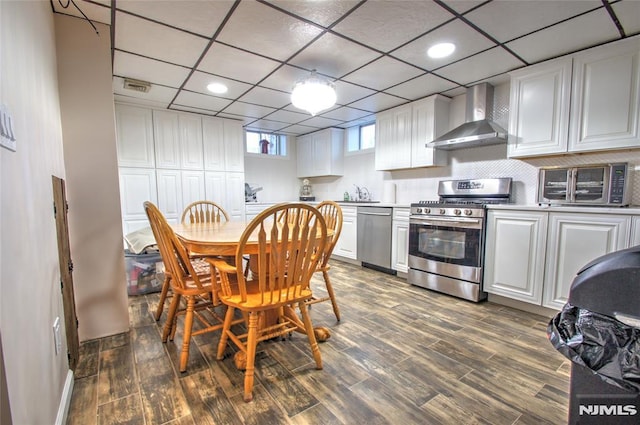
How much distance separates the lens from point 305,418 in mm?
1326

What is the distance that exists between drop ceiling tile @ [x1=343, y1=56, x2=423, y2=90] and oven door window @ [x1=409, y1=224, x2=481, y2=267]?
1547 millimetres

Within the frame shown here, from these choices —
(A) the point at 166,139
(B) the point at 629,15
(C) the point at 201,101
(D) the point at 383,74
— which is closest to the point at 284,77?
(D) the point at 383,74

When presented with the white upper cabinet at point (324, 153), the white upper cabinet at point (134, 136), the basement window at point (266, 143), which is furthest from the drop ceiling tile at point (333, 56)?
the basement window at point (266, 143)

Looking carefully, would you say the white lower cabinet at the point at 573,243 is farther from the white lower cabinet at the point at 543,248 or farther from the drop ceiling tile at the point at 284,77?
the drop ceiling tile at the point at 284,77

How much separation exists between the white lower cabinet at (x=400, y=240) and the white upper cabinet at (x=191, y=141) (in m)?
2.94

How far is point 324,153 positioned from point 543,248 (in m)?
3.54

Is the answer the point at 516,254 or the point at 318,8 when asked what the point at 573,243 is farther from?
the point at 318,8

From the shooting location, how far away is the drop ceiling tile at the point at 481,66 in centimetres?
240

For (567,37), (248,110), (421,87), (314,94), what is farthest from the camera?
(248,110)

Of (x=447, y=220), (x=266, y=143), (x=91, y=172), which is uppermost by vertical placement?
(x=266, y=143)

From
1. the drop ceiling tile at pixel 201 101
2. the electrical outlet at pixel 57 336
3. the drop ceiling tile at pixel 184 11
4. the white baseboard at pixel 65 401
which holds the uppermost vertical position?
the drop ceiling tile at pixel 201 101

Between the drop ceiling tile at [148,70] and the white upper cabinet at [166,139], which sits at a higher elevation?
the drop ceiling tile at [148,70]

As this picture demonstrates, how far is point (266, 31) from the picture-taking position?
2031 millimetres

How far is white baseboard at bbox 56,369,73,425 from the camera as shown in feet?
4.08
